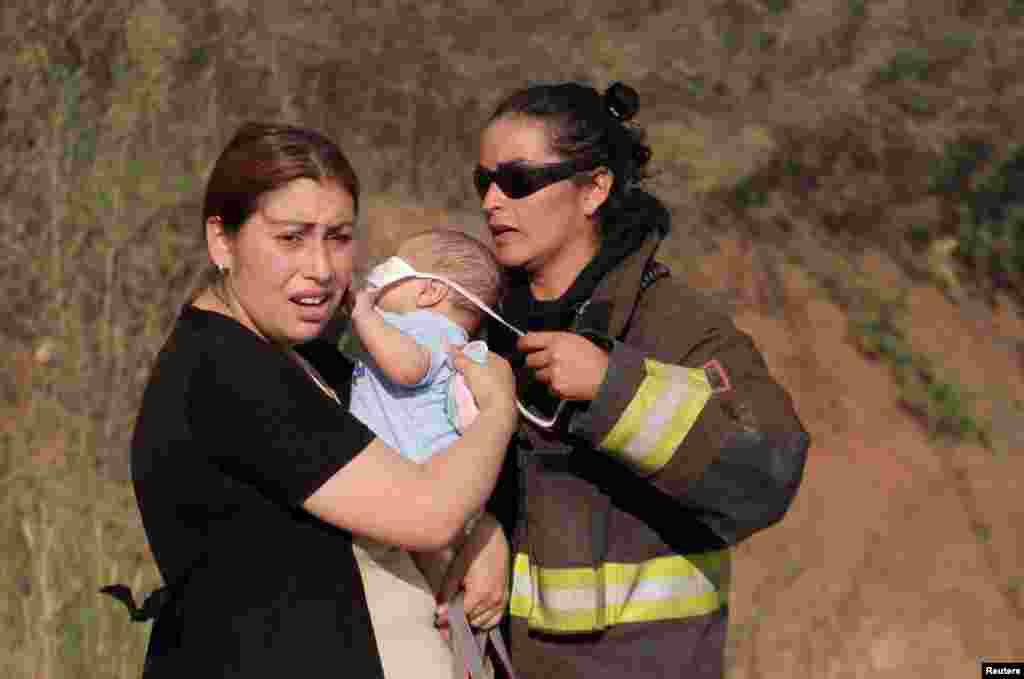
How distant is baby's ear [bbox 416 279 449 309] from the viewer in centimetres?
274

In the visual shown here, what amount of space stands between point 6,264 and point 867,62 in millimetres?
4731

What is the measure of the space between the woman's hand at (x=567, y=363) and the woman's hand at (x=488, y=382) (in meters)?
0.06

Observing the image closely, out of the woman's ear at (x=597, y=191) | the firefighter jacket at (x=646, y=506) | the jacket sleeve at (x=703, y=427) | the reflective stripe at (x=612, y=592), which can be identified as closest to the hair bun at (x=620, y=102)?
the woman's ear at (x=597, y=191)

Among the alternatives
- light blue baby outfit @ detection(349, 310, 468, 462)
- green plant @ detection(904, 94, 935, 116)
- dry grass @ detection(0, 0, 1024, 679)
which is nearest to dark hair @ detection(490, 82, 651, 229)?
light blue baby outfit @ detection(349, 310, 468, 462)

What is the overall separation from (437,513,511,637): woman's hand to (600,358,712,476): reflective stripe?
0.24 metres

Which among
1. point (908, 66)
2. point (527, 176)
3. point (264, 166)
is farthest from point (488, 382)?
point (908, 66)

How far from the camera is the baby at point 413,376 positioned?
91.3 inches

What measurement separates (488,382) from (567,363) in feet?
0.53

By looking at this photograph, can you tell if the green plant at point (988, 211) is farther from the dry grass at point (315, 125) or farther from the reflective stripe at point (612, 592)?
the reflective stripe at point (612, 592)

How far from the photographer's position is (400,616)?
2.32m

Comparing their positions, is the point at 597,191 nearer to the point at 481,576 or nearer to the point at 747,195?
the point at 481,576

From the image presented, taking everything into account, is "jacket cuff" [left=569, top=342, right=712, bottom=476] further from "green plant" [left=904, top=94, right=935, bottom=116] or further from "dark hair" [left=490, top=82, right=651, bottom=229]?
"green plant" [left=904, top=94, right=935, bottom=116]

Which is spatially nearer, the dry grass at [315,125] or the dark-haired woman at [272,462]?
the dark-haired woman at [272,462]

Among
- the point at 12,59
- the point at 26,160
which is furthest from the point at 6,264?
the point at 12,59
